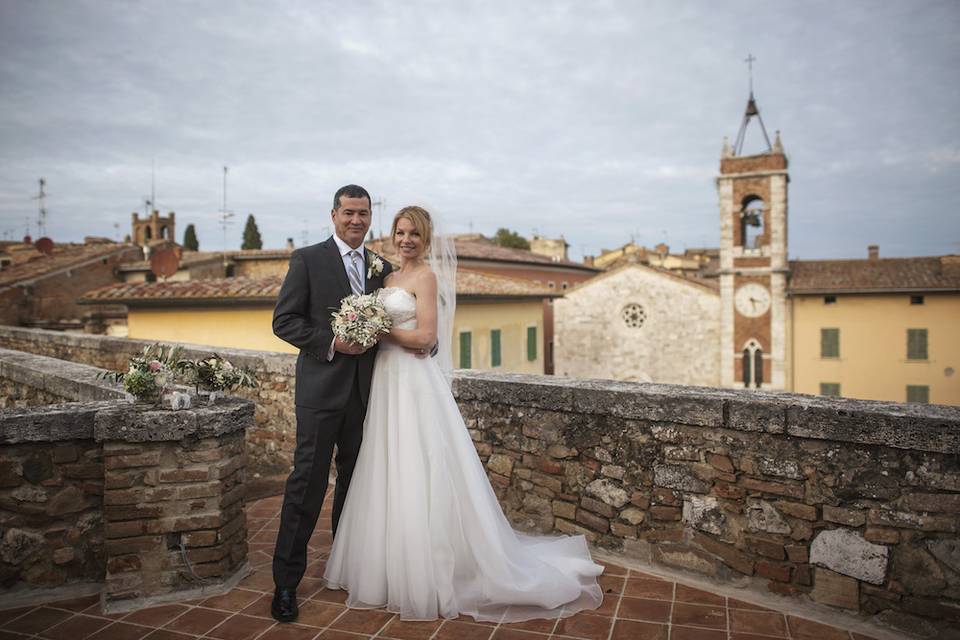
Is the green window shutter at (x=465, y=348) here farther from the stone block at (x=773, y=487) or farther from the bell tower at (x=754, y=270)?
the bell tower at (x=754, y=270)

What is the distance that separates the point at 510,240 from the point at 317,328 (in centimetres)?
5207

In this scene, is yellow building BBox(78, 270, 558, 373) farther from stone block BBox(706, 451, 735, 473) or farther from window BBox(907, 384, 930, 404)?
window BBox(907, 384, 930, 404)

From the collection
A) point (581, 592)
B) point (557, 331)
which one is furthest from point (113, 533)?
point (557, 331)

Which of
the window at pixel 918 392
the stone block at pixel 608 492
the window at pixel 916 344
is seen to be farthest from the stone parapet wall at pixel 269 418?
the window at pixel 918 392

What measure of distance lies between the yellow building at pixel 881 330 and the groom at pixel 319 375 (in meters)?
26.6

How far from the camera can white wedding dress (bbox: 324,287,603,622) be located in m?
2.86

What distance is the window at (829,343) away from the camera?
25.6 m

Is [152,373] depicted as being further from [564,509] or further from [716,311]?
[716,311]

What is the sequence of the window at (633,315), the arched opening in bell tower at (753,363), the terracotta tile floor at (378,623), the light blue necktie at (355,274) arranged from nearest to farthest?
the terracotta tile floor at (378,623), the light blue necktie at (355,274), the arched opening in bell tower at (753,363), the window at (633,315)

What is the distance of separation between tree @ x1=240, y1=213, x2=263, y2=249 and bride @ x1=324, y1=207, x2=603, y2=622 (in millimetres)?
35777

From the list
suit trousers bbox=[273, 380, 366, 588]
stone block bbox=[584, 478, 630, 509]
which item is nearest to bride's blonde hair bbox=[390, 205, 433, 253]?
suit trousers bbox=[273, 380, 366, 588]

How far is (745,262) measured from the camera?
27.0m

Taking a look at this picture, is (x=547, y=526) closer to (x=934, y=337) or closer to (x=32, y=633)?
(x=32, y=633)

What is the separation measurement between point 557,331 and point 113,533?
27868mm
